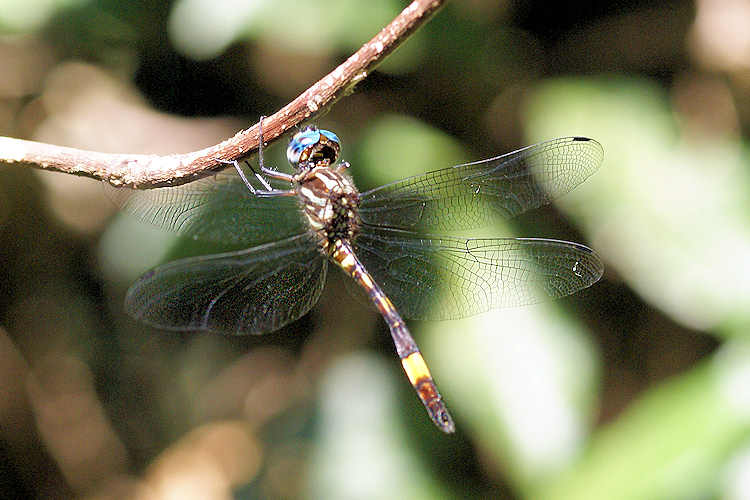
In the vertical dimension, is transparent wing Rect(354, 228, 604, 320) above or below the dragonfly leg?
below

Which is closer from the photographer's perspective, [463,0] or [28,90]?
[463,0]

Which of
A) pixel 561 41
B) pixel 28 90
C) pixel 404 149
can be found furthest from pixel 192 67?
pixel 561 41

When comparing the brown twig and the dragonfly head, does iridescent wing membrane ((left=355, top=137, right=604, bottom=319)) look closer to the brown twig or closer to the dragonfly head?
the dragonfly head

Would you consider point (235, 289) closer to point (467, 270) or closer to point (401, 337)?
point (401, 337)

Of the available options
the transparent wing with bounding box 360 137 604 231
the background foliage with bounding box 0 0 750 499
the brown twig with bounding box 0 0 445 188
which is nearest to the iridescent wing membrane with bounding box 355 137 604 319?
the transparent wing with bounding box 360 137 604 231

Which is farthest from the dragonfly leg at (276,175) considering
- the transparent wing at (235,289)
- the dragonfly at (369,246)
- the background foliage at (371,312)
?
the background foliage at (371,312)

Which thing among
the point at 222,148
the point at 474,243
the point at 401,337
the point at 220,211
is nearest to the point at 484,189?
the point at 474,243

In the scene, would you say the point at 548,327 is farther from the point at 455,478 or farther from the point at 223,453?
the point at 223,453

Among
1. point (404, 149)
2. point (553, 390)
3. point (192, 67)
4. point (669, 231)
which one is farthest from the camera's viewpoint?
point (192, 67)
